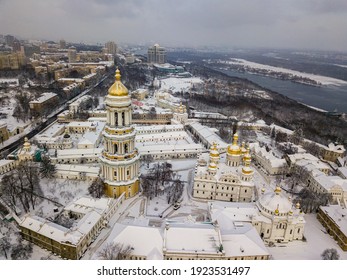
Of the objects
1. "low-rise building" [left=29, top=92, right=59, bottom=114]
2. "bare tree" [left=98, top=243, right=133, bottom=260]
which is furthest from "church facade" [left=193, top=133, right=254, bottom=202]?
"low-rise building" [left=29, top=92, right=59, bottom=114]

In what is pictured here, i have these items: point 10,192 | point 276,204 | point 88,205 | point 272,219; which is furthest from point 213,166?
point 10,192

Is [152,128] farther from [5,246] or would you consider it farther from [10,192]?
[5,246]

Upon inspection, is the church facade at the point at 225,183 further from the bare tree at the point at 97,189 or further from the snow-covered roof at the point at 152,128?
the snow-covered roof at the point at 152,128

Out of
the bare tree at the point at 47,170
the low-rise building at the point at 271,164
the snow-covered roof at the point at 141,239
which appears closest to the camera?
the snow-covered roof at the point at 141,239

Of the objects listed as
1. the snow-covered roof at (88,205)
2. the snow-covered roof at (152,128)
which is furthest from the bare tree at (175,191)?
the snow-covered roof at (152,128)
